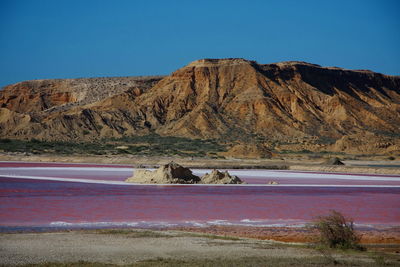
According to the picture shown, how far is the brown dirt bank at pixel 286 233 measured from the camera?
15.3m

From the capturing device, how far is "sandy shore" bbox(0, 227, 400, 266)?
11.6m

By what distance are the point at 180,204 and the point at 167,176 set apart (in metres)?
10.3

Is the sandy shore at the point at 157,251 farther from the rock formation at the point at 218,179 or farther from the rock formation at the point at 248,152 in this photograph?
the rock formation at the point at 248,152

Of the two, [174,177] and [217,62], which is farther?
[217,62]

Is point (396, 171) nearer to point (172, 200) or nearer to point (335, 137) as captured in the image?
point (172, 200)

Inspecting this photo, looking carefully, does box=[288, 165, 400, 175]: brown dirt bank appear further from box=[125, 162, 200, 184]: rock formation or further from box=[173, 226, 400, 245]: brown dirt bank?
box=[173, 226, 400, 245]: brown dirt bank

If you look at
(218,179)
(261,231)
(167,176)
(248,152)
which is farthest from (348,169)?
(261,231)

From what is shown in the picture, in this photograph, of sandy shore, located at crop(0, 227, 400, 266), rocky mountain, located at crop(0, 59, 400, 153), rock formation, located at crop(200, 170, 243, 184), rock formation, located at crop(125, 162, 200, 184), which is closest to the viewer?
sandy shore, located at crop(0, 227, 400, 266)

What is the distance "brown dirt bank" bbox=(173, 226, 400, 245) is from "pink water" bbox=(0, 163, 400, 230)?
3.39 feet

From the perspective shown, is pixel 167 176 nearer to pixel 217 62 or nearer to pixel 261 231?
pixel 261 231

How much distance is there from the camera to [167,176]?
109ft

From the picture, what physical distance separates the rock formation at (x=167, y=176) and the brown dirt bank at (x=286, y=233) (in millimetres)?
15906

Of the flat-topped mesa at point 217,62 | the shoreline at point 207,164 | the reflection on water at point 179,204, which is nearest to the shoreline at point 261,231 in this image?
the reflection on water at point 179,204

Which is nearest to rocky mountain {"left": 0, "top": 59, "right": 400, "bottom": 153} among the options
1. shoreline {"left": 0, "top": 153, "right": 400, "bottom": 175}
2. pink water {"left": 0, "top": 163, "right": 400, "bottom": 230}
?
shoreline {"left": 0, "top": 153, "right": 400, "bottom": 175}
